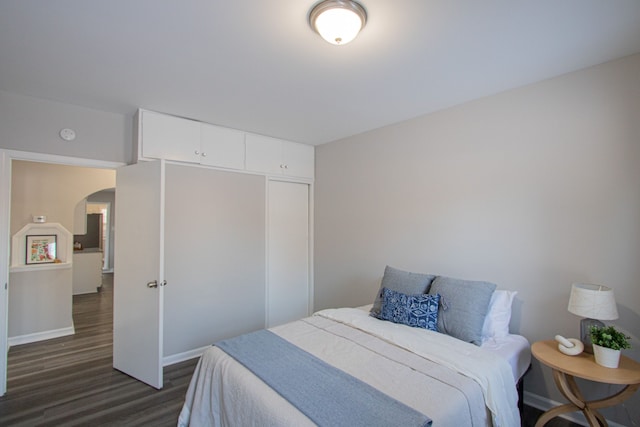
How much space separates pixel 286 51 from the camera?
6.31 ft

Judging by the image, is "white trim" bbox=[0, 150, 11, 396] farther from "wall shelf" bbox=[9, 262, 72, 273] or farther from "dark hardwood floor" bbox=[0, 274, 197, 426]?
"wall shelf" bbox=[9, 262, 72, 273]

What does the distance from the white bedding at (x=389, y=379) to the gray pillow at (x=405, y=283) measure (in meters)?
0.38

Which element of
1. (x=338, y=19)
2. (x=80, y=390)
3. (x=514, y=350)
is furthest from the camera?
(x=80, y=390)

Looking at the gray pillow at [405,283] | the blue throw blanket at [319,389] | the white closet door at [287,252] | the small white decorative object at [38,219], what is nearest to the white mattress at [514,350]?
the gray pillow at [405,283]

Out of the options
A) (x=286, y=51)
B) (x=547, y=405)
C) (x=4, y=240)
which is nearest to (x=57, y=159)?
(x=4, y=240)

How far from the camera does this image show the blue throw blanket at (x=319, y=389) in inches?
52.0

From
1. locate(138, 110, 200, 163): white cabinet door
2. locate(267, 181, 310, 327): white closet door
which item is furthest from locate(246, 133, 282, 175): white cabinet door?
locate(138, 110, 200, 163): white cabinet door

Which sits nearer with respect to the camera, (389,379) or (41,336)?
(389,379)

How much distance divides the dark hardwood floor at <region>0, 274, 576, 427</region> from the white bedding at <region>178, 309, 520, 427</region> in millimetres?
652

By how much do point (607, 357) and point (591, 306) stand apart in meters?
0.28

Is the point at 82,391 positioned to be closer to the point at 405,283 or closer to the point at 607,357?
the point at 405,283

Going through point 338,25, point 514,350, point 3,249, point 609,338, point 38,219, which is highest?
point 338,25

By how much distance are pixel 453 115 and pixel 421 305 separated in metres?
1.77

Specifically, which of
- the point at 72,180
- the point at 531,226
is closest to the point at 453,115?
the point at 531,226
